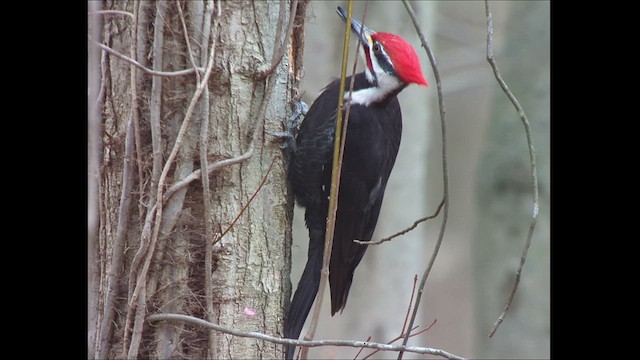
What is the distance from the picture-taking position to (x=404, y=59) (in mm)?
2760

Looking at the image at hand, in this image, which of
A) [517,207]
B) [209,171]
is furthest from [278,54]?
[517,207]

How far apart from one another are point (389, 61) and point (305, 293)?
0.92 meters

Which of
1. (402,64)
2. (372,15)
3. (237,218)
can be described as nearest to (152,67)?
(237,218)

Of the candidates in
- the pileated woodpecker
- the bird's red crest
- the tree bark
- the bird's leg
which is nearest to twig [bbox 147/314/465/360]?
the bird's leg

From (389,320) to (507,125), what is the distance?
142 cm

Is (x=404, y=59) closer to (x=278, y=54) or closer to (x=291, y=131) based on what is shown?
(x=291, y=131)

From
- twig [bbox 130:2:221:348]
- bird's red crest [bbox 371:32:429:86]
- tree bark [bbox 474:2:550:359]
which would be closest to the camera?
twig [bbox 130:2:221:348]

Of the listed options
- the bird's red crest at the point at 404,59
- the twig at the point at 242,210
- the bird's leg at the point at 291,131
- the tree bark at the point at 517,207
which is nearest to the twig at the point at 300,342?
the twig at the point at 242,210

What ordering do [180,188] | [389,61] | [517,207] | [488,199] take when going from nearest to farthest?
[180,188]
[389,61]
[517,207]
[488,199]

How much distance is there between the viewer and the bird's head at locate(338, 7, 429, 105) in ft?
9.04

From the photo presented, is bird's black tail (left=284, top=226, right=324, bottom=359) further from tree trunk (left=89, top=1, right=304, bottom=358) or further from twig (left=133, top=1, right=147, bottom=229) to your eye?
twig (left=133, top=1, right=147, bottom=229)

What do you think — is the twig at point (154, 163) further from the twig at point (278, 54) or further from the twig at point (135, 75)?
the twig at point (278, 54)

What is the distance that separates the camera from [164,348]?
2.03 metres

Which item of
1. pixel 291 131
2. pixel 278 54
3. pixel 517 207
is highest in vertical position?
pixel 278 54
